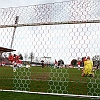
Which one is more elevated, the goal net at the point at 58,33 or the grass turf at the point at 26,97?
the goal net at the point at 58,33

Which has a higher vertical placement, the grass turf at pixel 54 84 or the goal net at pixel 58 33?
the goal net at pixel 58 33

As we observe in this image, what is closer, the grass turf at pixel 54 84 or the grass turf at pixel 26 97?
the grass turf at pixel 26 97

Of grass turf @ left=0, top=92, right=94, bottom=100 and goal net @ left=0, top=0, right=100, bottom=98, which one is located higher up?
goal net @ left=0, top=0, right=100, bottom=98

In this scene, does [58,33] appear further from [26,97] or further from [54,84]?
[54,84]

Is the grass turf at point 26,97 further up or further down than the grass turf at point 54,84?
further down

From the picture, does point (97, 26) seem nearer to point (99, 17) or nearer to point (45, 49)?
point (99, 17)

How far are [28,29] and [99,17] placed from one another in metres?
1.59

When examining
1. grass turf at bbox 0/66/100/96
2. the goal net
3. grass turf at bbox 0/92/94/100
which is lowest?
grass turf at bbox 0/92/94/100

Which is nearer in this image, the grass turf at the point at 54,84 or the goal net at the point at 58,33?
the goal net at the point at 58,33

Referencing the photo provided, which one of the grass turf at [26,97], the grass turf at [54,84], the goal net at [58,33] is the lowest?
the grass turf at [26,97]

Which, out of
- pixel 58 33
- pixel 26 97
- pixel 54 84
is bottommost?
pixel 26 97

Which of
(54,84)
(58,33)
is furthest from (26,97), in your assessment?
(54,84)

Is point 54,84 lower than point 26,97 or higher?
higher

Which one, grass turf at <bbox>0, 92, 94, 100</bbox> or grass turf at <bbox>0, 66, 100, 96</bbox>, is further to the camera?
grass turf at <bbox>0, 66, 100, 96</bbox>
